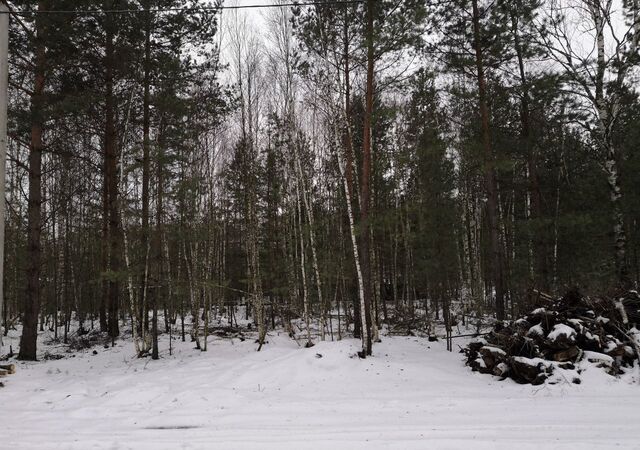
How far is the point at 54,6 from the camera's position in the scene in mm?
9531

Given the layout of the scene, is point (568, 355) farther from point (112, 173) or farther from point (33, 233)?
point (112, 173)

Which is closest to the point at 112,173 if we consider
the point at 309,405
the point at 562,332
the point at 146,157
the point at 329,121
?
the point at 146,157

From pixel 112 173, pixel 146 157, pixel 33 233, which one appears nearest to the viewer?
pixel 146 157

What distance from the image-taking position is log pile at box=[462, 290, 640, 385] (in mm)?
7152

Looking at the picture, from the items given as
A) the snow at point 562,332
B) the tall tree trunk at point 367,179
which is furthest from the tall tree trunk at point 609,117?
the tall tree trunk at point 367,179

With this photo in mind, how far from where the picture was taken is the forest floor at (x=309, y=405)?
4520 mm

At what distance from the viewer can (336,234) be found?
1559cm

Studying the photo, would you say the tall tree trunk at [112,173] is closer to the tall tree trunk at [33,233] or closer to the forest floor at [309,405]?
the tall tree trunk at [33,233]

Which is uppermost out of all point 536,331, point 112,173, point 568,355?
point 112,173

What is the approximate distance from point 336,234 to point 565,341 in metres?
9.23

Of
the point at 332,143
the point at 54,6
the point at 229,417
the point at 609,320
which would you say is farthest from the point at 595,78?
the point at 54,6

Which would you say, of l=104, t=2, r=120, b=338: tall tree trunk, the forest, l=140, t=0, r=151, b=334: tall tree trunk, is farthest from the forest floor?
l=104, t=2, r=120, b=338: tall tree trunk

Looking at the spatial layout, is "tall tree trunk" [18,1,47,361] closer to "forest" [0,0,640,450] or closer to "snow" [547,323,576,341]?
"forest" [0,0,640,450]

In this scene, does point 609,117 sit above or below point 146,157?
above
